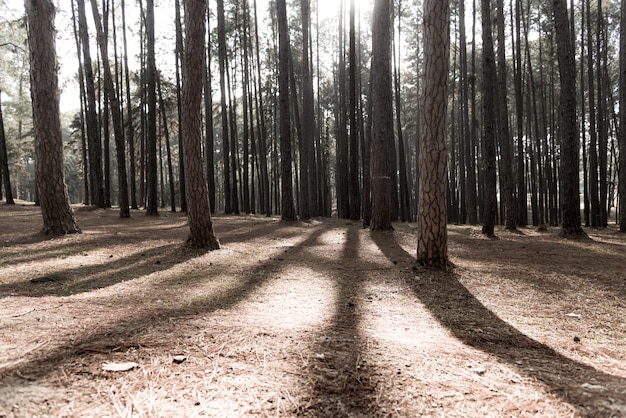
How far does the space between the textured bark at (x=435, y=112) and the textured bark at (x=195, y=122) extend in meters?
4.48

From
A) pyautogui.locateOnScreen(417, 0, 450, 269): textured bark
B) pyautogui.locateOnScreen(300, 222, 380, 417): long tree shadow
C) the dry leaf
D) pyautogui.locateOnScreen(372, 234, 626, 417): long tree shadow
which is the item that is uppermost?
pyautogui.locateOnScreen(417, 0, 450, 269): textured bark

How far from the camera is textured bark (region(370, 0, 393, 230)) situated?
11453 mm

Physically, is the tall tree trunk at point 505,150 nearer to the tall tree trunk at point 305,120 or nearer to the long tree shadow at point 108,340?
the tall tree trunk at point 305,120

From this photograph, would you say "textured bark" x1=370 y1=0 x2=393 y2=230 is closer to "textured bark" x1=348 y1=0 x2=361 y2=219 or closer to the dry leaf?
"textured bark" x1=348 y1=0 x2=361 y2=219

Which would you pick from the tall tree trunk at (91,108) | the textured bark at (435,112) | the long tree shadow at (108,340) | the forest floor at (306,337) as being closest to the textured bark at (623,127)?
the forest floor at (306,337)

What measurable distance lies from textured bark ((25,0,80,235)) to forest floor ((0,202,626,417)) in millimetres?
1948

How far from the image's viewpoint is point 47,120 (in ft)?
29.3

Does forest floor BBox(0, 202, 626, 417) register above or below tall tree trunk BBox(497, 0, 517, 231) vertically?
below

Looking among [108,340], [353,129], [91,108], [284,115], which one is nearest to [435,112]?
[108,340]

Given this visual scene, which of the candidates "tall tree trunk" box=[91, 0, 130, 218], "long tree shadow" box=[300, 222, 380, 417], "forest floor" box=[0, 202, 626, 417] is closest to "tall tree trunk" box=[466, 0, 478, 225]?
"forest floor" box=[0, 202, 626, 417]

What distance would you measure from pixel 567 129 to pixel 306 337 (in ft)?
40.2

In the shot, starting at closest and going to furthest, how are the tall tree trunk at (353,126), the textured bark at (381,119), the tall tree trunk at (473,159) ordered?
the textured bark at (381,119) < the tall tree trunk at (353,126) < the tall tree trunk at (473,159)

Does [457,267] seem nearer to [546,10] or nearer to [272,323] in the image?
[272,323]

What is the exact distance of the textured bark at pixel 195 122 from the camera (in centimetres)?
760
